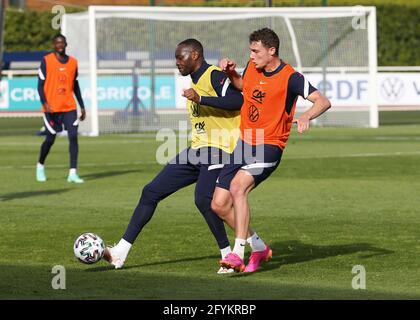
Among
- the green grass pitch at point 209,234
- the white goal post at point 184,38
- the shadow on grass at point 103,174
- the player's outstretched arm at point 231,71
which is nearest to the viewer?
the green grass pitch at point 209,234

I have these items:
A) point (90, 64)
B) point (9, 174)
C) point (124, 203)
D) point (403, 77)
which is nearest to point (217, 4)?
point (403, 77)

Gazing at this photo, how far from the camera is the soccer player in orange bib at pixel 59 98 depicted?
65.8ft

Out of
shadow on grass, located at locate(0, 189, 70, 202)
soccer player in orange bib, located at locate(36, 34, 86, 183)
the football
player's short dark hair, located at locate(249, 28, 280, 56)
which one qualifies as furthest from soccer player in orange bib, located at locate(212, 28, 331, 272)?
soccer player in orange bib, located at locate(36, 34, 86, 183)

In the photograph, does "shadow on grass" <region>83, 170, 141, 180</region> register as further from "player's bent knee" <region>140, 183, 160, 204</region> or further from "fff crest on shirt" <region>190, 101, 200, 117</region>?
"fff crest on shirt" <region>190, 101, 200, 117</region>

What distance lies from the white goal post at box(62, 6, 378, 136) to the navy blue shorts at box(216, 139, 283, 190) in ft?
75.6

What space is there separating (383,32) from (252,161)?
142 feet

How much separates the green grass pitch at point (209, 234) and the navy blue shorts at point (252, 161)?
87cm

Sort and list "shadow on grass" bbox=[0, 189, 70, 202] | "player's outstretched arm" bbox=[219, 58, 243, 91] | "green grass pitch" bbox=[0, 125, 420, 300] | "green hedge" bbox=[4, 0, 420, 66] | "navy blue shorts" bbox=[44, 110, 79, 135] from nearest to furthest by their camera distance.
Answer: "green grass pitch" bbox=[0, 125, 420, 300] → "player's outstretched arm" bbox=[219, 58, 243, 91] → "shadow on grass" bbox=[0, 189, 70, 202] → "navy blue shorts" bbox=[44, 110, 79, 135] → "green hedge" bbox=[4, 0, 420, 66]

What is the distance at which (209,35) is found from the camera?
37125 millimetres

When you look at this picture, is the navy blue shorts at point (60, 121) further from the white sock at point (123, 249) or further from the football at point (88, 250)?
the football at point (88, 250)

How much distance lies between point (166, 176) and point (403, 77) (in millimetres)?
31151

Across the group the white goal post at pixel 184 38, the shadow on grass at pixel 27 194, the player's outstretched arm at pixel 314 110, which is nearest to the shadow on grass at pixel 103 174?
the shadow on grass at pixel 27 194

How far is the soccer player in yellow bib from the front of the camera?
36.2ft
